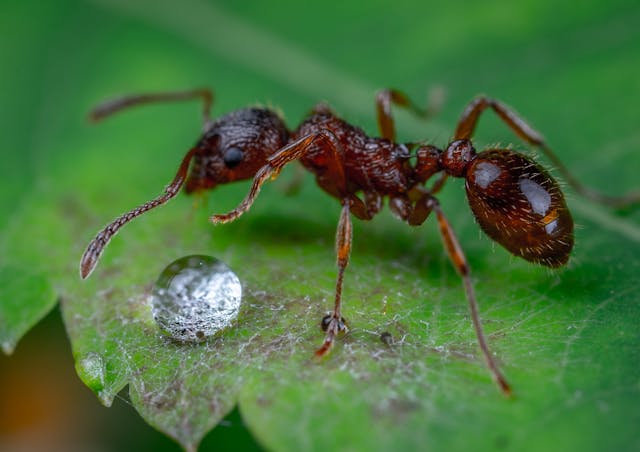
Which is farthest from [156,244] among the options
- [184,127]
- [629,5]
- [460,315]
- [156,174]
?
[629,5]

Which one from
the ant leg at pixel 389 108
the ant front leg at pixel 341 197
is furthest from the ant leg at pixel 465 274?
the ant leg at pixel 389 108

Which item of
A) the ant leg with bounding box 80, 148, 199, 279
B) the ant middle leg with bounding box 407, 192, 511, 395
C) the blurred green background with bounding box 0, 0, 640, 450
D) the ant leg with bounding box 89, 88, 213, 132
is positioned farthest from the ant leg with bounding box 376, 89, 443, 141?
the ant leg with bounding box 80, 148, 199, 279

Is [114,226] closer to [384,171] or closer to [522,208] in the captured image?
[384,171]

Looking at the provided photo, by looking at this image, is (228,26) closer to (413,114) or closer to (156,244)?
(413,114)

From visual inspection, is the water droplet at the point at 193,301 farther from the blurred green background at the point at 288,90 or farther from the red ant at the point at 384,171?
the blurred green background at the point at 288,90

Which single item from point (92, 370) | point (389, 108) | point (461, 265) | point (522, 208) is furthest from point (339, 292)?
point (389, 108)
